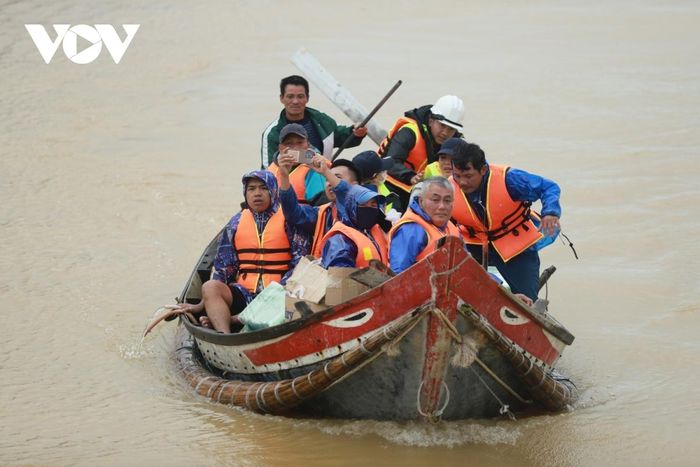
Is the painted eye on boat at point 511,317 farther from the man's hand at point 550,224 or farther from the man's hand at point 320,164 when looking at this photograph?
the man's hand at point 320,164

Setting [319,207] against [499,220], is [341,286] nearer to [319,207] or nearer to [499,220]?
[319,207]

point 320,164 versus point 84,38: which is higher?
point 320,164

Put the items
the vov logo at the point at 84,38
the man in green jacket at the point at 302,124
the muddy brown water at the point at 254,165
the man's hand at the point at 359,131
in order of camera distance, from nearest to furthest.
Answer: the muddy brown water at the point at 254,165
the man in green jacket at the point at 302,124
the man's hand at the point at 359,131
the vov logo at the point at 84,38

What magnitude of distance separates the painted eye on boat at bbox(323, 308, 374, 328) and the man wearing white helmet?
6.56 ft

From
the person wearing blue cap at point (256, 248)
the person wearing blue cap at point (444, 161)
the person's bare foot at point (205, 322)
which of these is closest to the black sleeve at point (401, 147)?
the person wearing blue cap at point (444, 161)

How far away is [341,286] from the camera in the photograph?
6.87 meters

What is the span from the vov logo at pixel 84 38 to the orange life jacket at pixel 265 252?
12302 mm

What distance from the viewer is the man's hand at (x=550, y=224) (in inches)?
296

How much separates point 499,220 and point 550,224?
465 mm

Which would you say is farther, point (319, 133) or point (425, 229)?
point (319, 133)

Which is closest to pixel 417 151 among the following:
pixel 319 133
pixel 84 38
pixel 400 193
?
pixel 400 193

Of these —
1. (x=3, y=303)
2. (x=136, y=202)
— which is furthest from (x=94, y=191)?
(x=3, y=303)

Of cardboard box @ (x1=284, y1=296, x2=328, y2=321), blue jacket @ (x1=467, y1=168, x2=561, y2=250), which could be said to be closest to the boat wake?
cardboard box @ (x1=284, y1=296, x2=328, y2=321)

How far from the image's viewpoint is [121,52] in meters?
20.0
